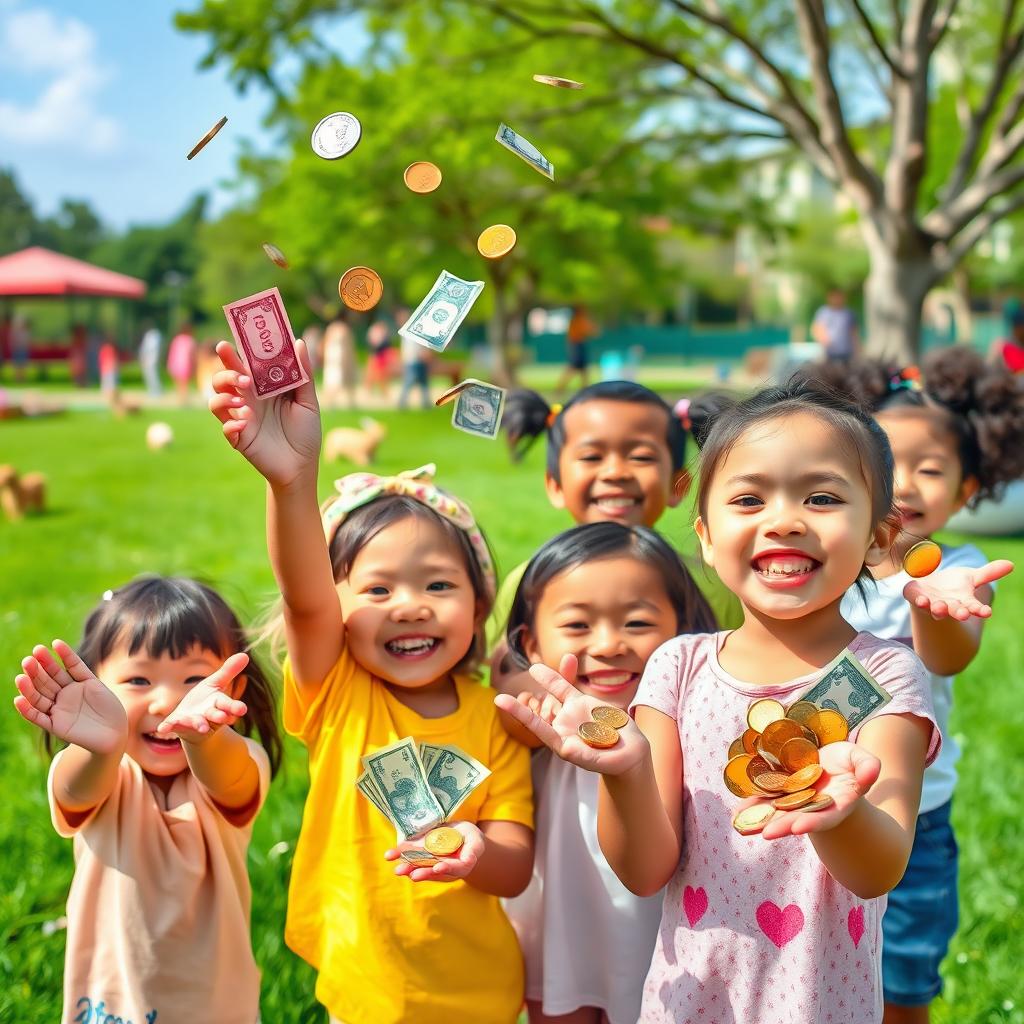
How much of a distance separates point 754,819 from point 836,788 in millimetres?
109

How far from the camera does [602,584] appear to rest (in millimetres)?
2232

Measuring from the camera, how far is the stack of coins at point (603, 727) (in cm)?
157

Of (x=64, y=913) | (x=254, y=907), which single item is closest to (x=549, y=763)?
(x=254, y=907)

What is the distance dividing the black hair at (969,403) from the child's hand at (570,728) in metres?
1.40

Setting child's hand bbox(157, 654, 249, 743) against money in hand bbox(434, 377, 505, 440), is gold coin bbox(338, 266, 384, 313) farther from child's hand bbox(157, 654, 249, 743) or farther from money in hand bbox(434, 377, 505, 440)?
child's hand bbox(157, 654, 249, 743)

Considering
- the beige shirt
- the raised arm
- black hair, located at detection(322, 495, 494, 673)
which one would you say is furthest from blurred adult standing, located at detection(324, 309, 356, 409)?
the raised arm

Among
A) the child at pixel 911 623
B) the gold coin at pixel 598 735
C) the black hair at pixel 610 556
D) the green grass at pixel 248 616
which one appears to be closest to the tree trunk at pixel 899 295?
the green grass at pixel 248 616

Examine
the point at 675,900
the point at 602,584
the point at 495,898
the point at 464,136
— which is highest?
the point at 464,136

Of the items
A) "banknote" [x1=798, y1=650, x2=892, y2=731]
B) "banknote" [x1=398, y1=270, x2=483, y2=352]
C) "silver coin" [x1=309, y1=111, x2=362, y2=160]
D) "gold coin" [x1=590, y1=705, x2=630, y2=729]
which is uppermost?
"silver coin" [x1=309, y1=111, x2=362, y2=160]

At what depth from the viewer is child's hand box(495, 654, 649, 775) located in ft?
5.16

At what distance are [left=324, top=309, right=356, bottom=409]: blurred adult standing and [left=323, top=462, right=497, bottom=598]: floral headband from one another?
1657 cm

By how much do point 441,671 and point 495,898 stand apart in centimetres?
45

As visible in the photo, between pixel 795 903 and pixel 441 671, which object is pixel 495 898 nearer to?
pixel 441 671

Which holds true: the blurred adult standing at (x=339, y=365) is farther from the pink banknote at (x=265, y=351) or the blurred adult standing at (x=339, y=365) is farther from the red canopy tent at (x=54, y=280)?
the pink banknote at (x=265, y=351)
